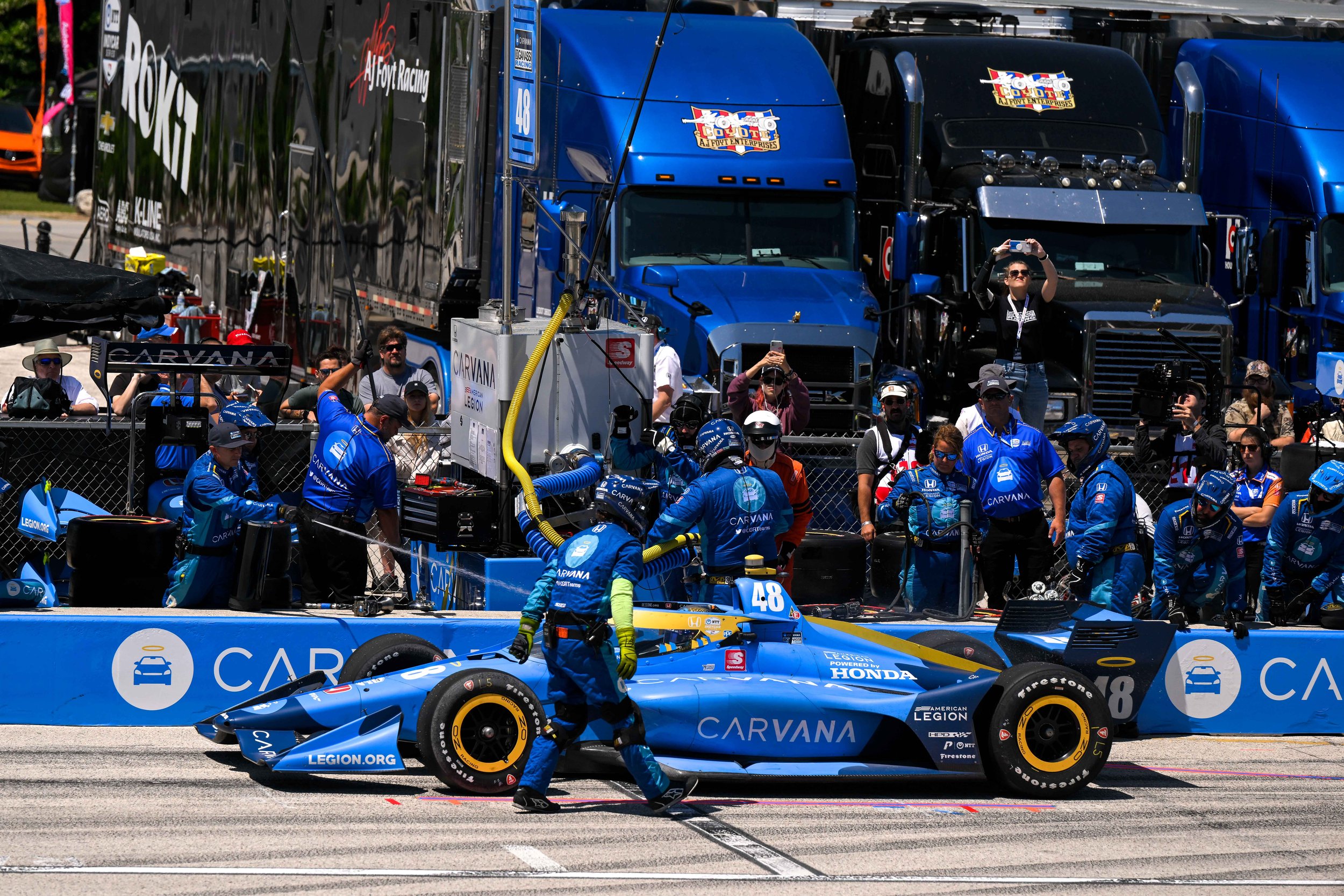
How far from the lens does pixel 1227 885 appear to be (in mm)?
8008

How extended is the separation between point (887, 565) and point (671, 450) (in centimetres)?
168

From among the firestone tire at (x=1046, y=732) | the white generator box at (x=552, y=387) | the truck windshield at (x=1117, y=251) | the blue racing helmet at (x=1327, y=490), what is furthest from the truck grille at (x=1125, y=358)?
the firestone tire at (x=1046, y=732)

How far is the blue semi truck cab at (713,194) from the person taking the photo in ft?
51.2

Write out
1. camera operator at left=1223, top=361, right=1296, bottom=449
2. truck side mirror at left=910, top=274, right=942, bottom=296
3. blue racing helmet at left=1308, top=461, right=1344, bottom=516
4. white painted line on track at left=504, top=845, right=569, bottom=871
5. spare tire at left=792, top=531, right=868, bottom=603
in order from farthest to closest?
1. truck side mirror at left=910, top=274, right=942, bottom=296
2. camera operator at left=1223, top=361, right=1296, bottom=449
3. spare tire at left=792, top=531, right=868, bottom=603
4. blue racing helmet at left=1308, top=461, right=1344, bottom=516
5. white painted line on track at left=504, top=845, right=569, bottom=871

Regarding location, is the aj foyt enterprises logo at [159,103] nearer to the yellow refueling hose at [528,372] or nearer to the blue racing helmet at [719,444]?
the yellow refueling hose at [528,372]

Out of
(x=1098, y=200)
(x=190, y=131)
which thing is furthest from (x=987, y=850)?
(x=190, y=131)

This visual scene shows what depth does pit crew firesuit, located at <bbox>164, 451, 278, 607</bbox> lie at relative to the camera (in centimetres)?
1089

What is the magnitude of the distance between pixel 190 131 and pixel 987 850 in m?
15.3

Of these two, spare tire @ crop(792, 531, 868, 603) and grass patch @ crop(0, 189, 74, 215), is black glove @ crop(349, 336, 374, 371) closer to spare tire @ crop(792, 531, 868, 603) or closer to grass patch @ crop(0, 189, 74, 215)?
spare tire @ crop(792, 531, 868, 603)

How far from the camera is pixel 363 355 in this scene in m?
14.2

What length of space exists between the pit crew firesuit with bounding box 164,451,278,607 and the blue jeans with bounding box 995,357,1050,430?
6.13m

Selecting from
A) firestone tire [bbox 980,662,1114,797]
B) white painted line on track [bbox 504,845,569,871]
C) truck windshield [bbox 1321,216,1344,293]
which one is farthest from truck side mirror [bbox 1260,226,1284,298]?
white painted line on track [bbox 504,845,569,871]

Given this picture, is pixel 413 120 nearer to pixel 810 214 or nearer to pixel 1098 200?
pixel 810 214

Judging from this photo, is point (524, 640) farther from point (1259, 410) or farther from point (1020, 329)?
A: point (1259, 410)
